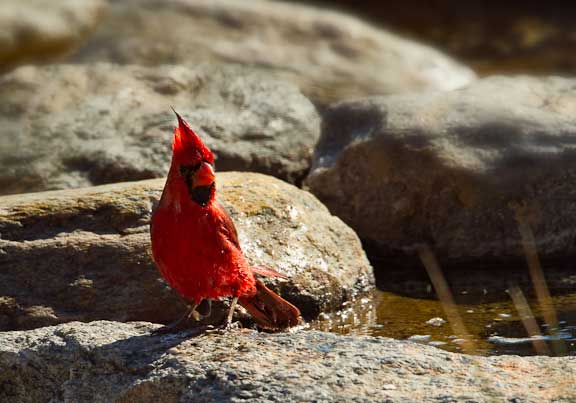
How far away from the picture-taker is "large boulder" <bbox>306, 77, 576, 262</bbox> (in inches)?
217

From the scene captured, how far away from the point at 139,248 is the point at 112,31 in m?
5.42

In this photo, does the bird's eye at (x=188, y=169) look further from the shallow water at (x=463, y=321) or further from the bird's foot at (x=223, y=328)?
Answer: the shallow water at (x=463, y=321)

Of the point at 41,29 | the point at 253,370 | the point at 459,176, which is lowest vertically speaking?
the point at 253,370

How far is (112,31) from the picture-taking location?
9.84 metres

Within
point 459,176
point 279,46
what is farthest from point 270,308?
point 279,46

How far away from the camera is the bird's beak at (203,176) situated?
149 inches

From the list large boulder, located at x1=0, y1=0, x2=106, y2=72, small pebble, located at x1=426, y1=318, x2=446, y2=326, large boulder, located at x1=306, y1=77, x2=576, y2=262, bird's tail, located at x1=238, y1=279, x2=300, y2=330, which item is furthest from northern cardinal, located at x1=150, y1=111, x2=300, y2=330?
large boulder, located at x1=0, y1=0, x2=106, y2=72

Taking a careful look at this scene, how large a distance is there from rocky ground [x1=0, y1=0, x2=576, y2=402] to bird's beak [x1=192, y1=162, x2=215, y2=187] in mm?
500

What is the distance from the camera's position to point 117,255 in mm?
4719

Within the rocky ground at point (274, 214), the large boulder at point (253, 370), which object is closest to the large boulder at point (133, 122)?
the rocky ground at point (274, 214)

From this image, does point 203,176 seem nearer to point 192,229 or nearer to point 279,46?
point 192,229

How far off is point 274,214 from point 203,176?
1.43 metres

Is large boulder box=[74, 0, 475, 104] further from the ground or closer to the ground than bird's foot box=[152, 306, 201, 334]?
further from the ground

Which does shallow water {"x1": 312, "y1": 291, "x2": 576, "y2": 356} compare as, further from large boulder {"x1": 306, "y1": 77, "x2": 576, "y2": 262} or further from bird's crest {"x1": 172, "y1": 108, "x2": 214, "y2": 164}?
bird's crest {"x1": 172, "y1": 108, "x2": 214, "y2": 164}
